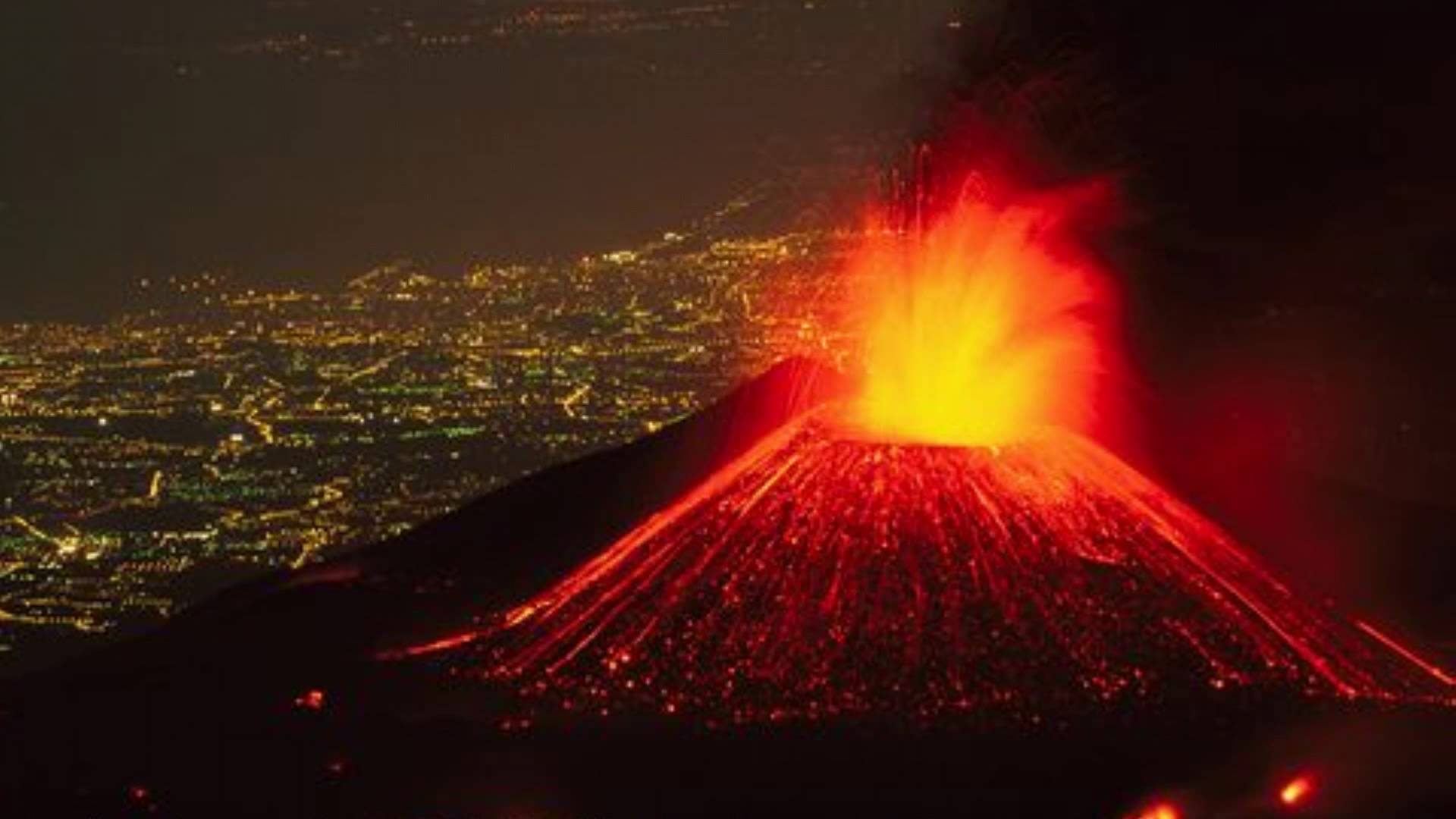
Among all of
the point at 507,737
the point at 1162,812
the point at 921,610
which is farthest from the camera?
the point at 921,610

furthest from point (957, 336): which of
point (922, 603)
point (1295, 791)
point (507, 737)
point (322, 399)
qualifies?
point (322, 399)

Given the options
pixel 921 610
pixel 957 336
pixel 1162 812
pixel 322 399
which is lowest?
pixel 322 399

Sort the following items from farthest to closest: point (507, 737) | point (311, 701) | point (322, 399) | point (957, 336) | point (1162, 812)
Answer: point (322, 399)
point (957, 336)
point (311, 701)
point (507, 737)
point (1162, 812)

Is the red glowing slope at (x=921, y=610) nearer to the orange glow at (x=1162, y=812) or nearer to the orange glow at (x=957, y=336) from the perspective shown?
the orange glow at (x=1162, y=812)

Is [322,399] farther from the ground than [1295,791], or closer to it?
closer to it

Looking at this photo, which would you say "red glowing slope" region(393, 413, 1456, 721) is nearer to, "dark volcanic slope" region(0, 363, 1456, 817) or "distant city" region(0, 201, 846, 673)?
"dark volcanic slope" region(0, 363, 1456, 817)

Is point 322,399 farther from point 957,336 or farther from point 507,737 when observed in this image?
point 507,737

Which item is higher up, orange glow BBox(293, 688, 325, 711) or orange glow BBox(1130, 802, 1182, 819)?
orange glow BBox(293, 688, 325, 711)

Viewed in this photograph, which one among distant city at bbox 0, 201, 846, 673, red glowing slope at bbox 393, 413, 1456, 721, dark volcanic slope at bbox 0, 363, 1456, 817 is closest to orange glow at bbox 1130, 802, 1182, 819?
dark volcanic slope at bbox 0, 363, 1456, 817
